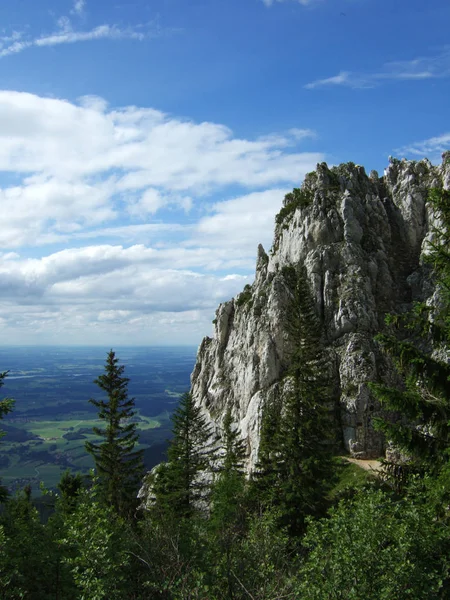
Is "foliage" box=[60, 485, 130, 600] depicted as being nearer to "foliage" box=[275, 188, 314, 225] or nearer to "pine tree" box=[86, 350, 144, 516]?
"pine tree" box=[86, 350, 144, 516]

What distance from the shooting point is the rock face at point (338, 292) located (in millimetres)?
56250

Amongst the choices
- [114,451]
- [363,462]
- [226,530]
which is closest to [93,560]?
[226,530]

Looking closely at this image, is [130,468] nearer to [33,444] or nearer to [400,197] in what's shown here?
[400,197]

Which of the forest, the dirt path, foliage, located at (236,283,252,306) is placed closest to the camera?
the forest

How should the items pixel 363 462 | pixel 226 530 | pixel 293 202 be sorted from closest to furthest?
1. pixel 226 530
2. pixel 363 462
3. pixel 293 202

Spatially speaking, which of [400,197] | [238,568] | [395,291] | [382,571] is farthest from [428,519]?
[400,197]

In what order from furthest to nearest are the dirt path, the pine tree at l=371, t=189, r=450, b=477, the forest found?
the dirt path, the pine tree at l=371, t=189, r=450, b=477, the forest

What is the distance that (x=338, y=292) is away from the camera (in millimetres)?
63812

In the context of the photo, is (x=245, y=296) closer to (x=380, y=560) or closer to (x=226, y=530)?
(x=226, y=530)

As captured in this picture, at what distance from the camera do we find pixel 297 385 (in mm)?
32812

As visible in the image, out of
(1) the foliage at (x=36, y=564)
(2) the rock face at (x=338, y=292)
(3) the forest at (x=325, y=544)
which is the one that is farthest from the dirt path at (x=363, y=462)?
(1) the foliage at (x=36, y=564)

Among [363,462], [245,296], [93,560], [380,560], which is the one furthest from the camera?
[245,296]

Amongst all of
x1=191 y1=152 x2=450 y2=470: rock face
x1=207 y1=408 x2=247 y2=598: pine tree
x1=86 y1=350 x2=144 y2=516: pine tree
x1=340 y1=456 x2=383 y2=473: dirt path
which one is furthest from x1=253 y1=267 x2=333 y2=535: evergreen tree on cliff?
x1=191 y1=152 x2=450 y2=470: rock face

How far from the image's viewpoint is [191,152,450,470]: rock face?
185 feet
